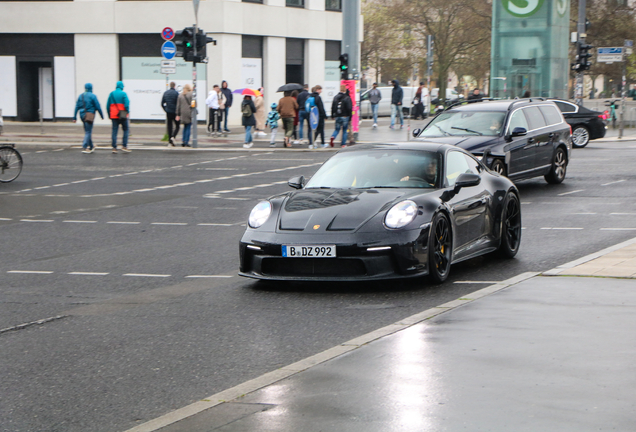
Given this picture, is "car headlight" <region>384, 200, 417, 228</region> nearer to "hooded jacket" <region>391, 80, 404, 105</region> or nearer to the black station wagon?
the black station wagon

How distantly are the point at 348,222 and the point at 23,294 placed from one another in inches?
120

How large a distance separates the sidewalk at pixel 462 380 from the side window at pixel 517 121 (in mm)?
9856

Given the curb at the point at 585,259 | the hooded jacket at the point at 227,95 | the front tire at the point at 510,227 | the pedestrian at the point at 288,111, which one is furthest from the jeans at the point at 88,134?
the curb at the point at 585,259

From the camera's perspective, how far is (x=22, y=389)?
553 cm

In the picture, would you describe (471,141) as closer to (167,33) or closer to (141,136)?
(167,33)

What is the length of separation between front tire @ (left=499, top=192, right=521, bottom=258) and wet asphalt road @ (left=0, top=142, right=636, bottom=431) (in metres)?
0.20

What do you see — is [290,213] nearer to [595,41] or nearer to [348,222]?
[348,222]

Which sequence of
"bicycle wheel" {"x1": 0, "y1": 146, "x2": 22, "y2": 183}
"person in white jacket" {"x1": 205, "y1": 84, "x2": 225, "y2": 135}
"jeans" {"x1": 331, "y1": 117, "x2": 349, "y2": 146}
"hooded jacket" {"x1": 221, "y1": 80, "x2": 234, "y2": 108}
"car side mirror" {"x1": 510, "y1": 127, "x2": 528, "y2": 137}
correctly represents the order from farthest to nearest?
"hooded jacket" {"x1": 221, "y1": 80, "x2": 234, "y2": 108}, "person in white jacket" {"x1": 205, "y1": 84, "x2": 225, "y2": 135}, "jeans" {"x1": 331, "y1": 117, "x2": 349, "y2": 146}, "bicycle wheel" {"x1": 0, "y1": 146, "x2": 22, "y2": 183}, "car side mirror" {"x1": 510, "y1": 127, "x2": 528, "y2": 137}

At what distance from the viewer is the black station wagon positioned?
16.3 metres

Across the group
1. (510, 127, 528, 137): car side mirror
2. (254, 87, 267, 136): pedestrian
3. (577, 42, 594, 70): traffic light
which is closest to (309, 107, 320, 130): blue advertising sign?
(254, 87, 267, 136): pedestrian

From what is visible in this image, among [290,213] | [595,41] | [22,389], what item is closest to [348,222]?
[290,213]

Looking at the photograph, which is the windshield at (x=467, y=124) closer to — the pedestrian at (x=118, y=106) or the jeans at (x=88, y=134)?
the pedestrian at (x=118, y=106)

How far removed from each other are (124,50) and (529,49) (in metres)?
17.9

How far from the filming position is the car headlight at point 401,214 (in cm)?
841
